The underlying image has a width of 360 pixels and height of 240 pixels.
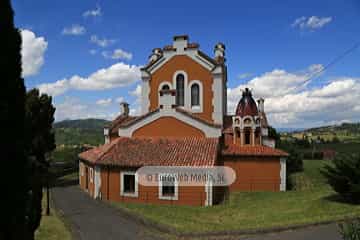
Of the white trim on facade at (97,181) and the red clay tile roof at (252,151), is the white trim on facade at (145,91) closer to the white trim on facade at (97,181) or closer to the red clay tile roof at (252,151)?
the red clay tile roof at (252,151)

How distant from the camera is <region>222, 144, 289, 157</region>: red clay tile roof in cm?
2275

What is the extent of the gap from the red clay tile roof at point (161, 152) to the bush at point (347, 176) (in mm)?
6809

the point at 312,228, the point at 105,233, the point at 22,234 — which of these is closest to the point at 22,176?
the point at 22,234

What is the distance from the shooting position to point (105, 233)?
13.5 m

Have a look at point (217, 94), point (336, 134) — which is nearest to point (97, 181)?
point (217, 94)

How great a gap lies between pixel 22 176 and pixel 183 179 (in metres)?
13.4

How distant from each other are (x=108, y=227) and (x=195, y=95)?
15.2m

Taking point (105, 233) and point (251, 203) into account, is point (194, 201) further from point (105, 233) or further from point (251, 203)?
point (105, 233)

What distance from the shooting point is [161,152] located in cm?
2128

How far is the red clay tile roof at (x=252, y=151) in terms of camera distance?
2275 cm

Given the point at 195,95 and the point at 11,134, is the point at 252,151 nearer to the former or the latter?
the point at 195,95

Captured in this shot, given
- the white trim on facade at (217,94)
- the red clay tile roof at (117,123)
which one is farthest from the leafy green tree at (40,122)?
the white trim on facade at (217,94)

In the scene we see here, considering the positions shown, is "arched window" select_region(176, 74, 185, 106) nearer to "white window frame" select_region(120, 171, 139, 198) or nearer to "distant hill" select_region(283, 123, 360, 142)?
"white window frame" select_region(120, 171, 139, 198)

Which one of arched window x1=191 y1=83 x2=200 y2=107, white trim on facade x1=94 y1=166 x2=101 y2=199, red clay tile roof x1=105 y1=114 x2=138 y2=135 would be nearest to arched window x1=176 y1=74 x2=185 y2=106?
arched window x1=191 y1=83 x2=200 y2=107
